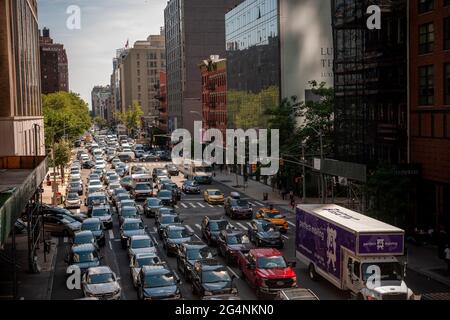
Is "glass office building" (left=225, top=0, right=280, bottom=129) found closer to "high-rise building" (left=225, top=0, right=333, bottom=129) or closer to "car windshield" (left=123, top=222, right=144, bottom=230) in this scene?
"high-rise building" (left=225, top=0, right=333, bottom=129)

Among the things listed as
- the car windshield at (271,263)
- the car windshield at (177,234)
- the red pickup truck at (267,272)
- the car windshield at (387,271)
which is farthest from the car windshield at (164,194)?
the car windshield at (387,271)

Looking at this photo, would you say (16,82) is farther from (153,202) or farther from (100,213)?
(153,202)

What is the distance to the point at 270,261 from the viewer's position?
2545 centimetres

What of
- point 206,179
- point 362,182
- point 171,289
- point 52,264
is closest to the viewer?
point 171,289

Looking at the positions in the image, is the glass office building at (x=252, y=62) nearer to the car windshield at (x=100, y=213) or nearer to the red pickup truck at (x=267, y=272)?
the car windshield at (x=100, y=213)

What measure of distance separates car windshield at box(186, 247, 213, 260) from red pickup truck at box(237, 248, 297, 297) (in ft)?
5.84

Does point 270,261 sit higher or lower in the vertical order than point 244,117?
lower

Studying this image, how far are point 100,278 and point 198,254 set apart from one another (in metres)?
5.27

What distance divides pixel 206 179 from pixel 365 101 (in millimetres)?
33424

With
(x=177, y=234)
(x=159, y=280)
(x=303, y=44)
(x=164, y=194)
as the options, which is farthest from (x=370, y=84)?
(x=303, y=44)

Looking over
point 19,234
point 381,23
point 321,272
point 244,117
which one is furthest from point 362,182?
point 244,117

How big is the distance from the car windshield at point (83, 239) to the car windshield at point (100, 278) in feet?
27.4

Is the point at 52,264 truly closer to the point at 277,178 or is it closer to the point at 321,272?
the point at 321,272

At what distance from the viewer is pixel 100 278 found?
24203 millimetres
